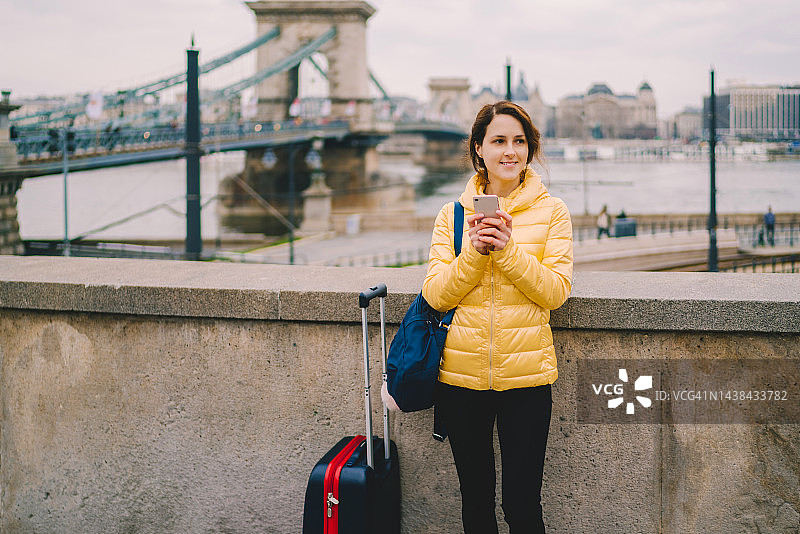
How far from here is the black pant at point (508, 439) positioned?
83.6 inches

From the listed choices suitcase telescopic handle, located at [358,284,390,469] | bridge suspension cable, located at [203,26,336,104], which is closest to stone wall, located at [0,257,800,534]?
suitcase telescopic handle, located at [358,284,390,469]

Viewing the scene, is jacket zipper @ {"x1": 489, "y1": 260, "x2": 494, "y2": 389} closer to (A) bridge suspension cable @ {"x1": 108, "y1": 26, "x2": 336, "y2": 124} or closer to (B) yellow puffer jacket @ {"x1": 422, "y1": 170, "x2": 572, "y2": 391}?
(B) yellow puffer jacket @ {"x1": 422, "y1": 170, "x2": 572, "y2": 391}

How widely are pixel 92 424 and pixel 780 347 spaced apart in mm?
2325

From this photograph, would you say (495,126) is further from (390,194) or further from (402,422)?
(390,194)

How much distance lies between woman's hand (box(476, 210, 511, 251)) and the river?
997 inches

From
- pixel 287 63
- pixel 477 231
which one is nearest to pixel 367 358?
pixel 477 231

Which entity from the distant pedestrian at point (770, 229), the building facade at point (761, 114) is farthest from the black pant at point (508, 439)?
the distant pedestrian at point (770, 229)

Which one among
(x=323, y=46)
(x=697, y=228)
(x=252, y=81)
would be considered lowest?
(x=697, y=228)

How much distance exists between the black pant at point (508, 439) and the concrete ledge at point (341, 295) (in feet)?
1.49

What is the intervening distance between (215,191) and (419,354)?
55.7 metres

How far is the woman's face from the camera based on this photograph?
221 centimetres

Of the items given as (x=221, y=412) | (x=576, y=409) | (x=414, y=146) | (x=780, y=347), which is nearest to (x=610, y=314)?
(x=576, y=409)

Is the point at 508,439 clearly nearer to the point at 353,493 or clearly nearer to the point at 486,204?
the point at 353,493

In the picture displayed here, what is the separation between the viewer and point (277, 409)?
272 cm
